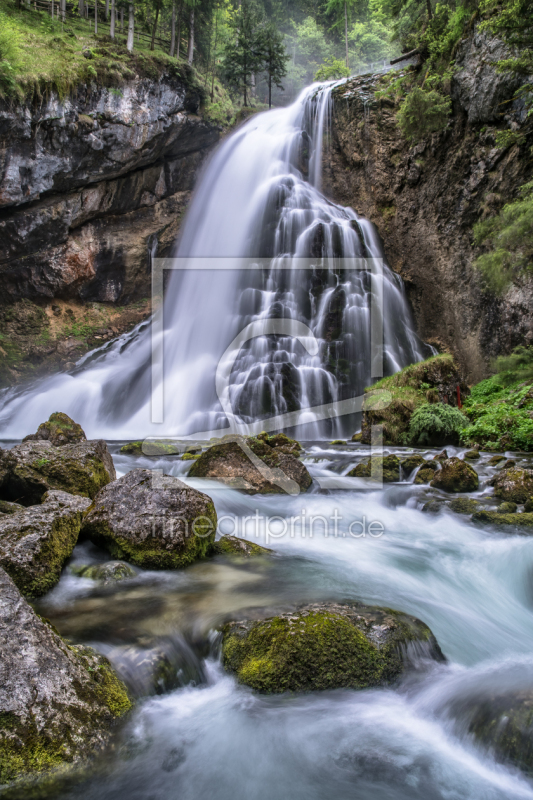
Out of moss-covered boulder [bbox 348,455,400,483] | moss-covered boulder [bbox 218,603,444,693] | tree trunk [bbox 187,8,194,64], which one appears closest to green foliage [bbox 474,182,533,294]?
moss-covered boulder [bbox 348,455,400,483]

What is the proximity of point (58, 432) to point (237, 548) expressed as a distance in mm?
6059

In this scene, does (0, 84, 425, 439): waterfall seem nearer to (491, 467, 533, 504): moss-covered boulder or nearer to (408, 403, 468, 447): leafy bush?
(408, 403, 468, 447): leafy bush

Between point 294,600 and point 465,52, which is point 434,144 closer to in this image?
point 465,52

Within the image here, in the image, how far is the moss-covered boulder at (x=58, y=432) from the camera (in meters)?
9.67

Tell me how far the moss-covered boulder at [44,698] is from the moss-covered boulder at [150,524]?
5.72 ft

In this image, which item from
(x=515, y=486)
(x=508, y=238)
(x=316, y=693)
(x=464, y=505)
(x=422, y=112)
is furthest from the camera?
(x=422, y=112)

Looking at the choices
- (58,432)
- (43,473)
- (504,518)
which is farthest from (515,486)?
(58,432)

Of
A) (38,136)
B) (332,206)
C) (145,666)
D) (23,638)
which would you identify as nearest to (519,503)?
(145,666)

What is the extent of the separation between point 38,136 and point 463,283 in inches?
618

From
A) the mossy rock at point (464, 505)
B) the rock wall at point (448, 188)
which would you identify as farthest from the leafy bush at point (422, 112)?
the mossy rock at point (464, 505)

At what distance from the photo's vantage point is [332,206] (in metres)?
20.1

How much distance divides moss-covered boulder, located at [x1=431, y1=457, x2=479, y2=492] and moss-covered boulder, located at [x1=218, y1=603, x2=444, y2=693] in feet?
14.8

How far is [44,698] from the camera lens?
2.41 m

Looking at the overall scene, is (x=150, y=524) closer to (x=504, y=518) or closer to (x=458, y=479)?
(x=504, y=518)
